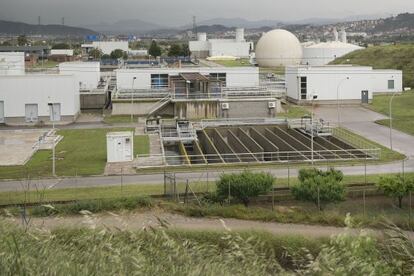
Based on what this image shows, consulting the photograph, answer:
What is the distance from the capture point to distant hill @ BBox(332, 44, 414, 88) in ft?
208

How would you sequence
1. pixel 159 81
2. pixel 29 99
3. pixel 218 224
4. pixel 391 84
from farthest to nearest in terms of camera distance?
1. pixel 391 84
2. pixel 159 81
3. pixel 29 99
4. pixel 218 224

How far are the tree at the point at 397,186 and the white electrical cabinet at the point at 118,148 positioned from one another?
12.2 m

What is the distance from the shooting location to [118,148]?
27156 mm

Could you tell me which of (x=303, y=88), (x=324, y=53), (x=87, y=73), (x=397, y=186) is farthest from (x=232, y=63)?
(x=397, y=186)

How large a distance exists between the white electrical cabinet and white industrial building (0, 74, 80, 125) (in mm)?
14250

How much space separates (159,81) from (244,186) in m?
32.8

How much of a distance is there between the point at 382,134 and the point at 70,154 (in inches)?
690

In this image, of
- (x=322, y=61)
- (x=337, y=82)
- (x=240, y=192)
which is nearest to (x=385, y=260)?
(x=240, y=192)

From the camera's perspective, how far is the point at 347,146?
3094 centimetres

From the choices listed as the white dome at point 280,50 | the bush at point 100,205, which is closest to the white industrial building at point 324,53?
the white dome at point 280,50

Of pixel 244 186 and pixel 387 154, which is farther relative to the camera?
pixel 387 154

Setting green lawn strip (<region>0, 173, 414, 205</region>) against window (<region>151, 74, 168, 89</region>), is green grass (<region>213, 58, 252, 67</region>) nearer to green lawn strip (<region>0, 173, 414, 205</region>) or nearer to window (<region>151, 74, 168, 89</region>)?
window (<region>151, 74, 168, 89</region>)

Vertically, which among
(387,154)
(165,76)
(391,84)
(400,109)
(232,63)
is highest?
(232,63)

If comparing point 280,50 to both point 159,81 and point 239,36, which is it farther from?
point 239,36
